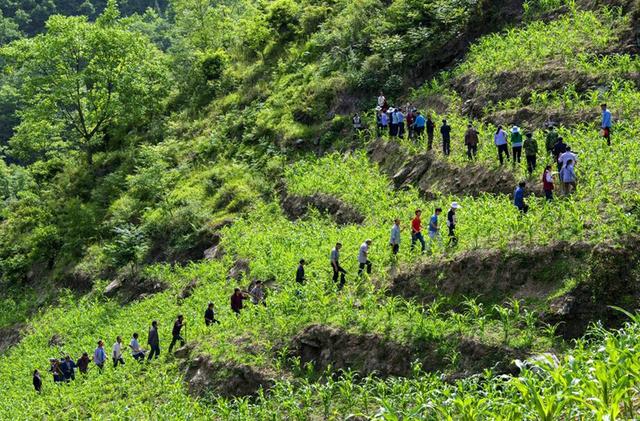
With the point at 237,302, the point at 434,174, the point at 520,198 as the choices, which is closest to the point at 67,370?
the point at 237,302

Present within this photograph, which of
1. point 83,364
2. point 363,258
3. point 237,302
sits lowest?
point 83,364

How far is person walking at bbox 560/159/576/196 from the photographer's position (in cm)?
1731

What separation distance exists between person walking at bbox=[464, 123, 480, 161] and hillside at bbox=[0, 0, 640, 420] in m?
0.34

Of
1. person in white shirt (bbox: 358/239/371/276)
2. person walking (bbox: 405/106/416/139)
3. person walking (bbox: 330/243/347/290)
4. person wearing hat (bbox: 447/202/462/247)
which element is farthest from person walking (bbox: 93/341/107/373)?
person walking (bbox: 405/106/416/139)

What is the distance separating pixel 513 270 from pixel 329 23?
2569 cm

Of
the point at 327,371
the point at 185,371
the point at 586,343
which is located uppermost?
the point at 586,343

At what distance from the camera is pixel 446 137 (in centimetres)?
2306

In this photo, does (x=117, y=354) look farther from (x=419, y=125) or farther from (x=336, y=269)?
(x=419, y=125)

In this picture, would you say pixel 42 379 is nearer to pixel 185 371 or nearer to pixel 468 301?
pixel 185 371

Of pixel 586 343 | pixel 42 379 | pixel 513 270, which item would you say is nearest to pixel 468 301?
pixel 513 270

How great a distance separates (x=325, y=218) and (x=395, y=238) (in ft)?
24.1

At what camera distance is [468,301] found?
1573 centimetres

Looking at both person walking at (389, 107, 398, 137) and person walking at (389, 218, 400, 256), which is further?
person walking at (389, 107, 398, 137)

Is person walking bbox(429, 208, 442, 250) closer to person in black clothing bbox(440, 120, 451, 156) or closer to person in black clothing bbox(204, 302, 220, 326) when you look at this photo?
person in black clothing bbox(440, 120, 451, 156)
